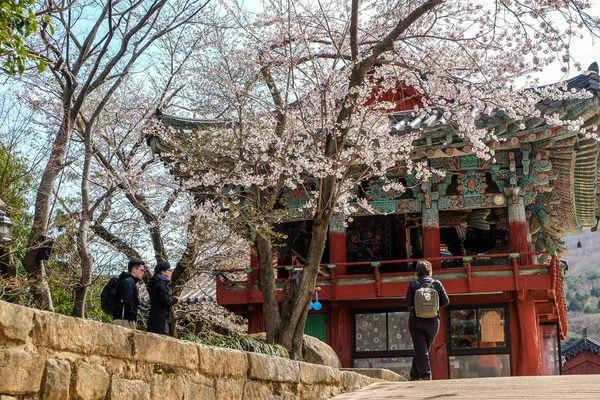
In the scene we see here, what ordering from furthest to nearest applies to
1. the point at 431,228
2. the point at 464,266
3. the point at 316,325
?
the point at 316,325 < the point at 431,228 < the point at 464,266

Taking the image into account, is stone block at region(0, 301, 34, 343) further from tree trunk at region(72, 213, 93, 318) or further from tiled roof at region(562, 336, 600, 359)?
tiled roof at region(562, 336, 600, 359)

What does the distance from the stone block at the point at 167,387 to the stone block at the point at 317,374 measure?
2.47 metres

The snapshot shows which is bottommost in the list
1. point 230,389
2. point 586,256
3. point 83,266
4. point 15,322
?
point 230,389

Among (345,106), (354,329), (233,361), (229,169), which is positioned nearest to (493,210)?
(354,329)

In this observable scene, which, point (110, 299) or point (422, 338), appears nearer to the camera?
point (110, 299)

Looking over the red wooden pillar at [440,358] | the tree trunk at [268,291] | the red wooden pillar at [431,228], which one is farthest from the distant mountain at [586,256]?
the tree trunk at [268,291]

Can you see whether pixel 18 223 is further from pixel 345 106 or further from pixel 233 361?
pixel 233 361

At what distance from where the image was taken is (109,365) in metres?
4.97

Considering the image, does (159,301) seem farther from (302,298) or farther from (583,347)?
(583,347)

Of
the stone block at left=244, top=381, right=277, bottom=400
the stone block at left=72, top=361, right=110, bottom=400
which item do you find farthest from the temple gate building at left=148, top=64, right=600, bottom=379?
the stone block at left=72, top=361, right=110, bottom=400

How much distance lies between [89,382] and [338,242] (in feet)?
51.5

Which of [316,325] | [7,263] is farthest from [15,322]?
[316,325]

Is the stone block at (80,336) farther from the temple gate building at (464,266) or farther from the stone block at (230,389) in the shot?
the temple gate building at (464,266)

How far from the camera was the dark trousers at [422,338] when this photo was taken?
11.1 metres
